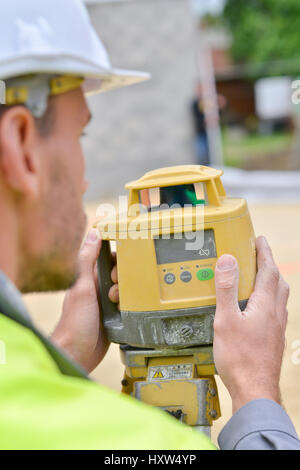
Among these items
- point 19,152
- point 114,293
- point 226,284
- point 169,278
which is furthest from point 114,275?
point 19,152

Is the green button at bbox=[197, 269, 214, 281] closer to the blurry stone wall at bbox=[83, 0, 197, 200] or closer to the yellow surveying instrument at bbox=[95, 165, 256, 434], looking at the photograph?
the yellow surveying instrument at bbox=[95, 165, 256, 434]

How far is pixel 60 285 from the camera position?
1086 mm

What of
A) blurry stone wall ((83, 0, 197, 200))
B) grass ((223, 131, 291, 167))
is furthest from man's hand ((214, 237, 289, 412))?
grass ((223, 131, 291, 167))

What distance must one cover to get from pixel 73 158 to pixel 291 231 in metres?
6.11

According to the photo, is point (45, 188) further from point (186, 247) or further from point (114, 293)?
point (114, 293)

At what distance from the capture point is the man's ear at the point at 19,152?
34.8 inches

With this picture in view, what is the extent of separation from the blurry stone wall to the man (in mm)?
10047

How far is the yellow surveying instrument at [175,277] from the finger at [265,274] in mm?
20

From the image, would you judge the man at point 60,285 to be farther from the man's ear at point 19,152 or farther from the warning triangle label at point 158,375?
the warning triangle label at point 158,375

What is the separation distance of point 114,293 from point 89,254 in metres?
0.12

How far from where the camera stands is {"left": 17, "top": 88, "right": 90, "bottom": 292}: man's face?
0.95 metres

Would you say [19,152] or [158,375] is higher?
[19,152]
